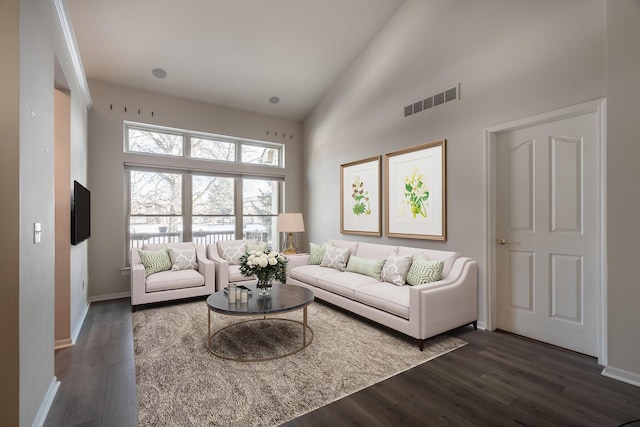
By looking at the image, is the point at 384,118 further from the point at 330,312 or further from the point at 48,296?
the point at 48,296

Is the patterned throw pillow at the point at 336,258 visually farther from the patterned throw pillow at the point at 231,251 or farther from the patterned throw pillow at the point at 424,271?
the patterned throw pillow at the point at 231,251

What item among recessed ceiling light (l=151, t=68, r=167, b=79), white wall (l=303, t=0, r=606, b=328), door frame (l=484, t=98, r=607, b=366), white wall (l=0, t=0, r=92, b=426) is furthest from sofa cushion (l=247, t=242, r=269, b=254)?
door frame (l=484, t=98, r=607, b=366)

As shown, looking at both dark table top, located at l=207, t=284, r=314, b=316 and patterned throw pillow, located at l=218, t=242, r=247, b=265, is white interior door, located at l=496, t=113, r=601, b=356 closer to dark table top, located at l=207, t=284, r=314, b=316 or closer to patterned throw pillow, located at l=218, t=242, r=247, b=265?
dark table top, located at l=207, t=284, r=314, b=316

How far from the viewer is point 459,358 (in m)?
2.73

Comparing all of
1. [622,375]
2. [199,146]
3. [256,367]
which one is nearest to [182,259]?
[199,146]

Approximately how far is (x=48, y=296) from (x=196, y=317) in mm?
1845

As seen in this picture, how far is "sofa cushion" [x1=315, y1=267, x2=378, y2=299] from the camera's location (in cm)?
377

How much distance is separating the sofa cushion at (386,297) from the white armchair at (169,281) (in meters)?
2.34

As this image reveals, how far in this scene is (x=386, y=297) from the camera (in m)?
3.26

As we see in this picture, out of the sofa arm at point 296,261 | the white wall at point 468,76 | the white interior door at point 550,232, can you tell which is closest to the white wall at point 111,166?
the sofa arm at point 296,261

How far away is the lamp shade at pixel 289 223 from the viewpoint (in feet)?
18.9

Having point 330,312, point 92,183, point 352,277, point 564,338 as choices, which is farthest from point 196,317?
point 564,338

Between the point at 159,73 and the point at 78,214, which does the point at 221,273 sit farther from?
the point at 159,73

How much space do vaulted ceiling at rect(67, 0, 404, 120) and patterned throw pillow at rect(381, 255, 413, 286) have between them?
347 cm
